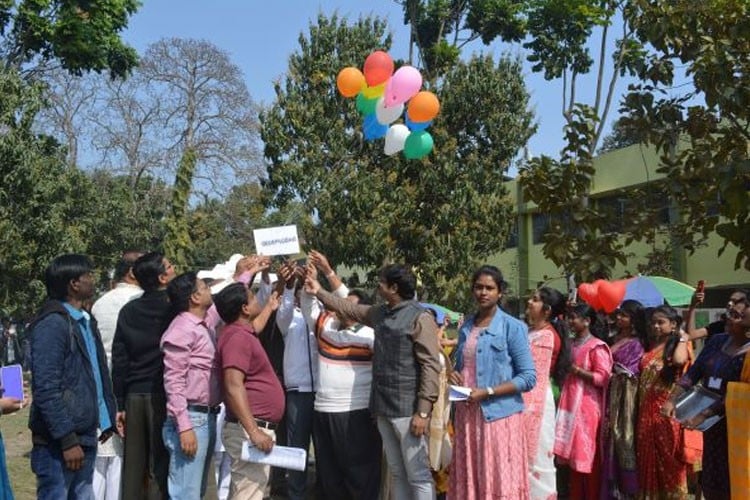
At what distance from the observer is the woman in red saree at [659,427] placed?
18.1 ft

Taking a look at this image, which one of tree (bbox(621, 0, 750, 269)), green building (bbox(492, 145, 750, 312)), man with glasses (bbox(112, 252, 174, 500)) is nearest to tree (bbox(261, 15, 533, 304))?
green building (bbox(492, 145, 750, 312))

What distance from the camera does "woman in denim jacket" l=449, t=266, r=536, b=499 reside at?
473cm

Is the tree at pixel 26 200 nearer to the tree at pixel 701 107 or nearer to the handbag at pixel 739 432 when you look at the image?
the tree at pixel 701 107

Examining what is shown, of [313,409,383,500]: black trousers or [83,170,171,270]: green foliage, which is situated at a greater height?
[83,170,171,270]: green foliage

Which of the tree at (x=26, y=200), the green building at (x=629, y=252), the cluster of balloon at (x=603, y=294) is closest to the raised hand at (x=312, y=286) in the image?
the cluster of balloon at (x=603, y=294)

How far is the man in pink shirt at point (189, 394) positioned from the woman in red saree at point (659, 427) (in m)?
3.02

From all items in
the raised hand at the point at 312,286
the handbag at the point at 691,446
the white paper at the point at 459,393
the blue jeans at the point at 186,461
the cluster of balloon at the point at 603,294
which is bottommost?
the handbag at the point at 691,446

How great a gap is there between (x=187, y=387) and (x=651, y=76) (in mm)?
4368

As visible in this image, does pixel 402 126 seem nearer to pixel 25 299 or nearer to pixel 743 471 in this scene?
pixel 743 471

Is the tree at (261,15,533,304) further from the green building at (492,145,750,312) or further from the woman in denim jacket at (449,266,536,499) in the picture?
the woman in denim jacket at (449,266,536,499)

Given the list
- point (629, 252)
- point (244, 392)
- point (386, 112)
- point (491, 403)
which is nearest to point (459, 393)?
point (491, 403)

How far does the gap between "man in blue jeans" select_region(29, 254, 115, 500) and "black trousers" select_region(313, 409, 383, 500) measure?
1688mm

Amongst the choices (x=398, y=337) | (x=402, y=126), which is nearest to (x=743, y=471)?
(x=398, y=337)

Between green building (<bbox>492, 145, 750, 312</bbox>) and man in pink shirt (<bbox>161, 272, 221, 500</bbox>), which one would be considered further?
green building (<bbox>492, 145, 750, 312</bbox>)
